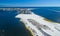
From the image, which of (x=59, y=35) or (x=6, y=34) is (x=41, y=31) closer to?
(x=59, y=35)

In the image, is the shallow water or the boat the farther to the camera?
the shallow water

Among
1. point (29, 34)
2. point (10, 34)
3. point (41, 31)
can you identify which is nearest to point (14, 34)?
point (10, 34)

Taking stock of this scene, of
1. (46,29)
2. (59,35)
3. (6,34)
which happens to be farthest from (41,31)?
(6,34)

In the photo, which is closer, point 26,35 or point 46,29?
point 26,35

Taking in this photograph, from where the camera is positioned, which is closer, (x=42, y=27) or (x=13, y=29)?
(x=42, y=27)

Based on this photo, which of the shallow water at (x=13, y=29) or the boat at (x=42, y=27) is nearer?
the boat at (x=42, y=27)

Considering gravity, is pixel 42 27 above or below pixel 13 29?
above

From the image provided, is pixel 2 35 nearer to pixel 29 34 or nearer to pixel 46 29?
pixel 29 34

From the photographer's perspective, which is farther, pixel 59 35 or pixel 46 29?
pixel 46 29

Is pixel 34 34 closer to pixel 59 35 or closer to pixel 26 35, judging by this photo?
pixel 26 35
